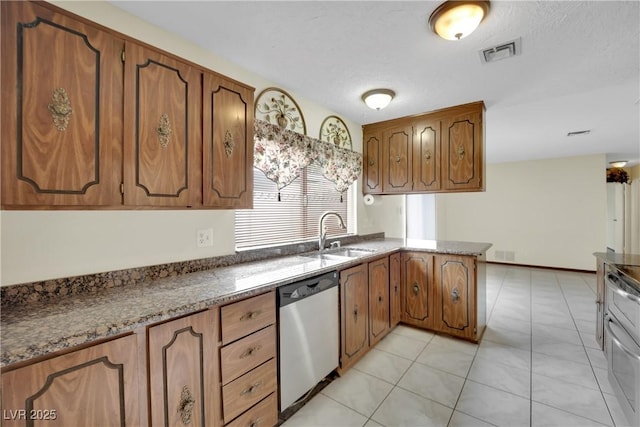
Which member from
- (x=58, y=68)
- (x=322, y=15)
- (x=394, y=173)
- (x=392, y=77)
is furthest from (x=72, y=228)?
(x=394, y=173)

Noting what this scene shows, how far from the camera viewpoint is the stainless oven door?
1.56 m

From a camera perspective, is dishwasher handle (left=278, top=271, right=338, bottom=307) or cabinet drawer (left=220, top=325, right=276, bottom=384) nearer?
cabinet drawer (left=220, top=325, right=276, bottom=384)

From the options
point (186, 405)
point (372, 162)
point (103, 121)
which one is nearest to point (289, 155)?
point (103, 121)

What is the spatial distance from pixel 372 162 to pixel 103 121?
113 inches

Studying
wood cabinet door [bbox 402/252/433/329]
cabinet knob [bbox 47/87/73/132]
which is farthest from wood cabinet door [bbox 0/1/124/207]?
wood cabinet door [bbox 402/252/433/329]

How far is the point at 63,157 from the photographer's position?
1.12 meters

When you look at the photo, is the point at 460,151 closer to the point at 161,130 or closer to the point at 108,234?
the point at 161,130

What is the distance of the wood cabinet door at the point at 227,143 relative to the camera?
5.34ft

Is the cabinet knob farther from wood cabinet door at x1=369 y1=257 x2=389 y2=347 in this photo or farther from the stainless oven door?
the stainless oven door

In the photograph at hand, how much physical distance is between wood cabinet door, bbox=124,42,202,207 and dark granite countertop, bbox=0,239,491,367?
0.45 meters

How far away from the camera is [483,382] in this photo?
2.12 metres

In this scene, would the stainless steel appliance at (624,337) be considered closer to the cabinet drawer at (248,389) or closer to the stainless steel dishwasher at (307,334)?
the stainless steel dishwasher at (307,334)

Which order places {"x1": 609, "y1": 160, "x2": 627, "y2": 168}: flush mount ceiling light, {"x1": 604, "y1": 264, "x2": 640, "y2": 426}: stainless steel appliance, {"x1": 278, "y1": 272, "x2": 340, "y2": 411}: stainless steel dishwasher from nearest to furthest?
{"x1": 604, "y1": 264, "x2": 640, "y2": 426}: stainless steel appliance → {"x1": 278, "y1": 272, "x2": 340, "y2": 411}: stainless steel dishwasher → {"x1": 609, "y1": 160, "x2": 627, "y2": 168}: flush mount ceiling light

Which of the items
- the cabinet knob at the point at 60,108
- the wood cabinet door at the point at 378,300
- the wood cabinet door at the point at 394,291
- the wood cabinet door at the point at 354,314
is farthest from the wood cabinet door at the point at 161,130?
the wood cabinet door at the point at 394,291
